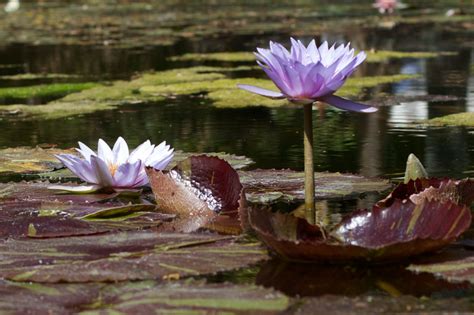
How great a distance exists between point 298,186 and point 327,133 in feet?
4.74

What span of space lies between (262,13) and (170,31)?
433cm

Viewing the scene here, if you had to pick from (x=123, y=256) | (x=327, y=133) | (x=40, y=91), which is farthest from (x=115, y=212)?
(x=40, y=91)

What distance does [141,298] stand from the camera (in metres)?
1.60

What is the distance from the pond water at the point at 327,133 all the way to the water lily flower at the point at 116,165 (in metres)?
0.74

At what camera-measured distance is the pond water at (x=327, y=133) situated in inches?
70.0

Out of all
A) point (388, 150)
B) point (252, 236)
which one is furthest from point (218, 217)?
point (388, 150)

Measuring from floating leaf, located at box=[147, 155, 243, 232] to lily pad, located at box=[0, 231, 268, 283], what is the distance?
274mm

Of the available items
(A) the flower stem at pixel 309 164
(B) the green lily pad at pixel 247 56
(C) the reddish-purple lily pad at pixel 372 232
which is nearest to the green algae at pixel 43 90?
(B) the green lily pad at pixel 247 56

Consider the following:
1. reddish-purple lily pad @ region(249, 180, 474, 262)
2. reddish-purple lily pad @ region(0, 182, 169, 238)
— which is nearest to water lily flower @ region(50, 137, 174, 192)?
reddish-purple lily pad @ region(0, 182, 169, 238)

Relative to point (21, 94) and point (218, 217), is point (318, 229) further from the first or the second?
point (21, 94)

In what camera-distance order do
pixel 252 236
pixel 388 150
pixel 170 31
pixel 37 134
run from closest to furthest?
pixel 252 236 < pixel 388 150 < pixel 37 134 < pixel 170 31

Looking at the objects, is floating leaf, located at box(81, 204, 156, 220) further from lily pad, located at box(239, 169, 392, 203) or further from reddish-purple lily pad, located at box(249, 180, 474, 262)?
reddish-purple lily pad, located at box(249, 180, 474, 262)

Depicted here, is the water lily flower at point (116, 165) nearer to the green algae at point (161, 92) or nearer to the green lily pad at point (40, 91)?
the green algae at point (161, 92)

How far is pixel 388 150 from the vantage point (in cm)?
354
